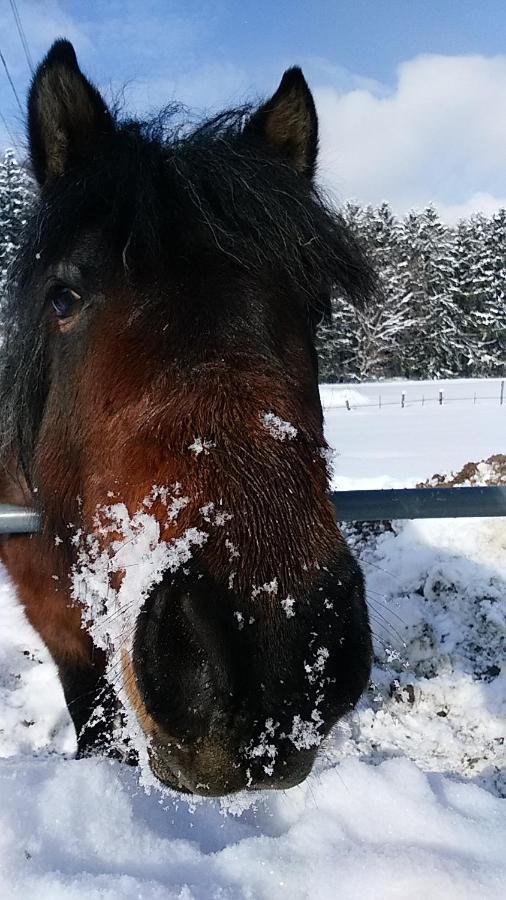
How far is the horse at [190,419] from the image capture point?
130 cm

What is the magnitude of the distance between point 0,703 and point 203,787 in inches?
145

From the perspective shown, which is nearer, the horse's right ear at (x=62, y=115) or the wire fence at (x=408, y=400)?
the horse's right ear at (x=62, y=115)

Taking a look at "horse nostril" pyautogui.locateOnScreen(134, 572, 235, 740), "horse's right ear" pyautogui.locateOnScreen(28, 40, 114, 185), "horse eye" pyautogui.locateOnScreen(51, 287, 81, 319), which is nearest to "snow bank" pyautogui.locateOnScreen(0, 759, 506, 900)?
"horse nostril" pyautogui.locateOnScreen(134, 572, 235, 740)

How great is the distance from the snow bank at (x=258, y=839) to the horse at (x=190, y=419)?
0.91 ft

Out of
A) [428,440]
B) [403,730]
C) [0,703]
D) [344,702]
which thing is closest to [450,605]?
[403,730]

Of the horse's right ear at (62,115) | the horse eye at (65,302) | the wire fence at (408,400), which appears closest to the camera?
the horse eye at (65,302)

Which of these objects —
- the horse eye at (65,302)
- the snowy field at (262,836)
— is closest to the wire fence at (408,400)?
the horse eye at (65,302)

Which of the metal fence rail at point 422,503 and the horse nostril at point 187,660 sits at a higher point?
the horse nostril at point 187,660

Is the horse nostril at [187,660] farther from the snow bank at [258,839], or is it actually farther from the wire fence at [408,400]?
the wire fence at [408,400]

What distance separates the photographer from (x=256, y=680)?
4.14 ft

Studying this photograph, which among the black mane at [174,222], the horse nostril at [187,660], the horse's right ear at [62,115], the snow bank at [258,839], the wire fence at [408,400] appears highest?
the horse's right ear at [62,115]

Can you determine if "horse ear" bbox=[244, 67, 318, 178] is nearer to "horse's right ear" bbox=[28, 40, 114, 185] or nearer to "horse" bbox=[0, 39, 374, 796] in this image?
"horse" bbox=[0, 39, 374, 796]

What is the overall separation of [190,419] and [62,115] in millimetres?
1648

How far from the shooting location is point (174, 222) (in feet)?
6.66
